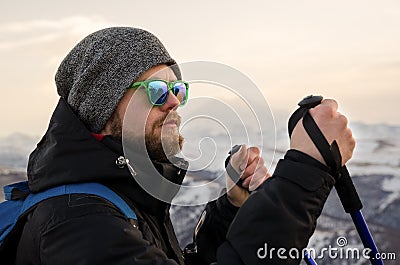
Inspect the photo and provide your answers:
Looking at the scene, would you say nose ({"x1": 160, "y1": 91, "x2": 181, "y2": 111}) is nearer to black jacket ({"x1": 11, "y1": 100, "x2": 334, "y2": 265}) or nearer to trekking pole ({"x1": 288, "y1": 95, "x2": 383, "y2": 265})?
black jacket ({"x1": 11, "y1": 100, "x2": 334, "y2": 265})

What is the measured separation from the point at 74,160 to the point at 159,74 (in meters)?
0.61

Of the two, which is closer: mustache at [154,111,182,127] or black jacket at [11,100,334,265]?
black jacket at [11,100,334,265]

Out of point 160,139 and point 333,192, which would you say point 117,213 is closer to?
point 160,139

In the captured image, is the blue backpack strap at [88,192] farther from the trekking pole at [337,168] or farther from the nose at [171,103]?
the trekking pole at [337,168]

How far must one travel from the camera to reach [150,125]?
2426 millimetres

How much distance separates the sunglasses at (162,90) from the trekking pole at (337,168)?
0.62m

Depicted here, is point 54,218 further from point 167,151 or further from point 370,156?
point 370,156

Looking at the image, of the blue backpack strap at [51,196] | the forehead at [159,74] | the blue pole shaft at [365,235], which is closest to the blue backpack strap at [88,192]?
the blue backpack strap at [51,196]

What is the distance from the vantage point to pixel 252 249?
1.80 meters

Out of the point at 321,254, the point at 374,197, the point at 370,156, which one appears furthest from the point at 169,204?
the point at 370,156

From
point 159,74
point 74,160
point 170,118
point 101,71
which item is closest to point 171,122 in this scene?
point 170,118

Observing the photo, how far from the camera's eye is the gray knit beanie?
247 centimetres

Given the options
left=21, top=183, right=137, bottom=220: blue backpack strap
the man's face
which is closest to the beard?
the man's face

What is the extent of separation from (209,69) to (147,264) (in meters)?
0.67
